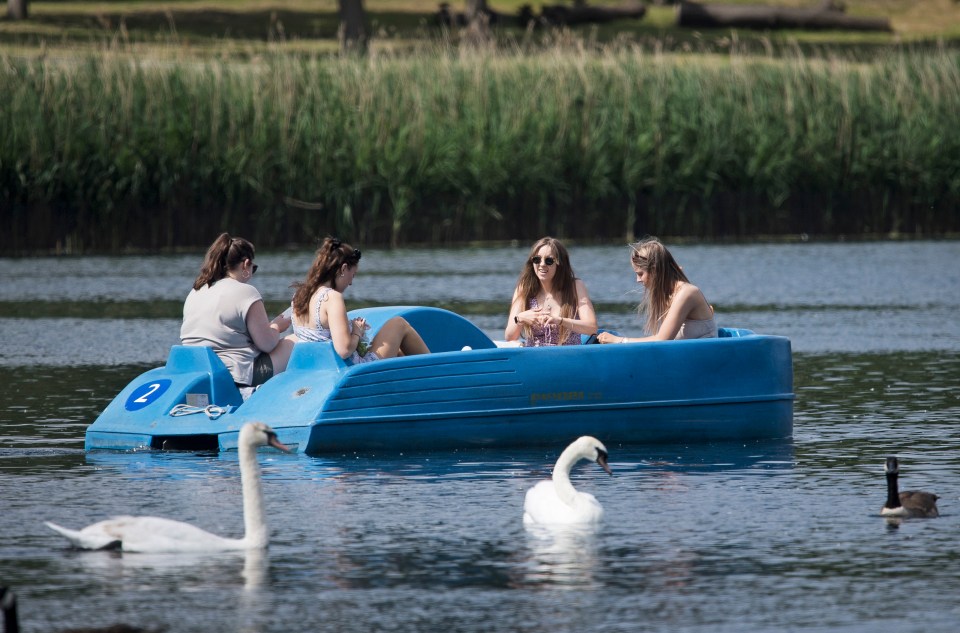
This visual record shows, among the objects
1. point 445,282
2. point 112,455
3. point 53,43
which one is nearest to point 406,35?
point 53,43

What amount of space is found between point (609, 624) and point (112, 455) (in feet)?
15.6

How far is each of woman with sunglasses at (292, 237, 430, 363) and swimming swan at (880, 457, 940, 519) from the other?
3360 millimetres

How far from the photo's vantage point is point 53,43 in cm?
3881

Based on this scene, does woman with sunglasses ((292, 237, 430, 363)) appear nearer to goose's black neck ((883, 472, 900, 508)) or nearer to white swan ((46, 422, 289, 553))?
white swan ((46, 422, 289, 553))

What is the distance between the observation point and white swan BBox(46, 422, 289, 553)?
25.7 ft

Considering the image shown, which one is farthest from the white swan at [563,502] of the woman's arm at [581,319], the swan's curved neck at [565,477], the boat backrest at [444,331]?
the boat backrest at [444,331]

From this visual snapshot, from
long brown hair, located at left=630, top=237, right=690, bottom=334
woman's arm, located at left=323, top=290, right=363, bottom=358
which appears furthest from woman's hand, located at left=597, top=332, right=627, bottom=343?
woman's arm, located at left=323, top=290, right=363, bottom=358

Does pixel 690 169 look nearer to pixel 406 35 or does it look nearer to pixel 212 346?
pixel 212 346

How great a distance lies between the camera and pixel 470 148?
79.6 ft

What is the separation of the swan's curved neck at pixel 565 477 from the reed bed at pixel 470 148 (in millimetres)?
15303

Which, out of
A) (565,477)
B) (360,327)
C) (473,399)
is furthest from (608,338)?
(565,477)

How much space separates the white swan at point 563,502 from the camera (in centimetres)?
834

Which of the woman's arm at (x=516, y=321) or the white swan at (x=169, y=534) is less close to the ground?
the woman's arm at (x=516, y=321)

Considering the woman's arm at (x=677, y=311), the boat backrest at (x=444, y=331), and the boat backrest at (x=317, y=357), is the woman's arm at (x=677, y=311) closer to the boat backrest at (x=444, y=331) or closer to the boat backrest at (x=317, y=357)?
the boat backrest at (x=444, y=331)
